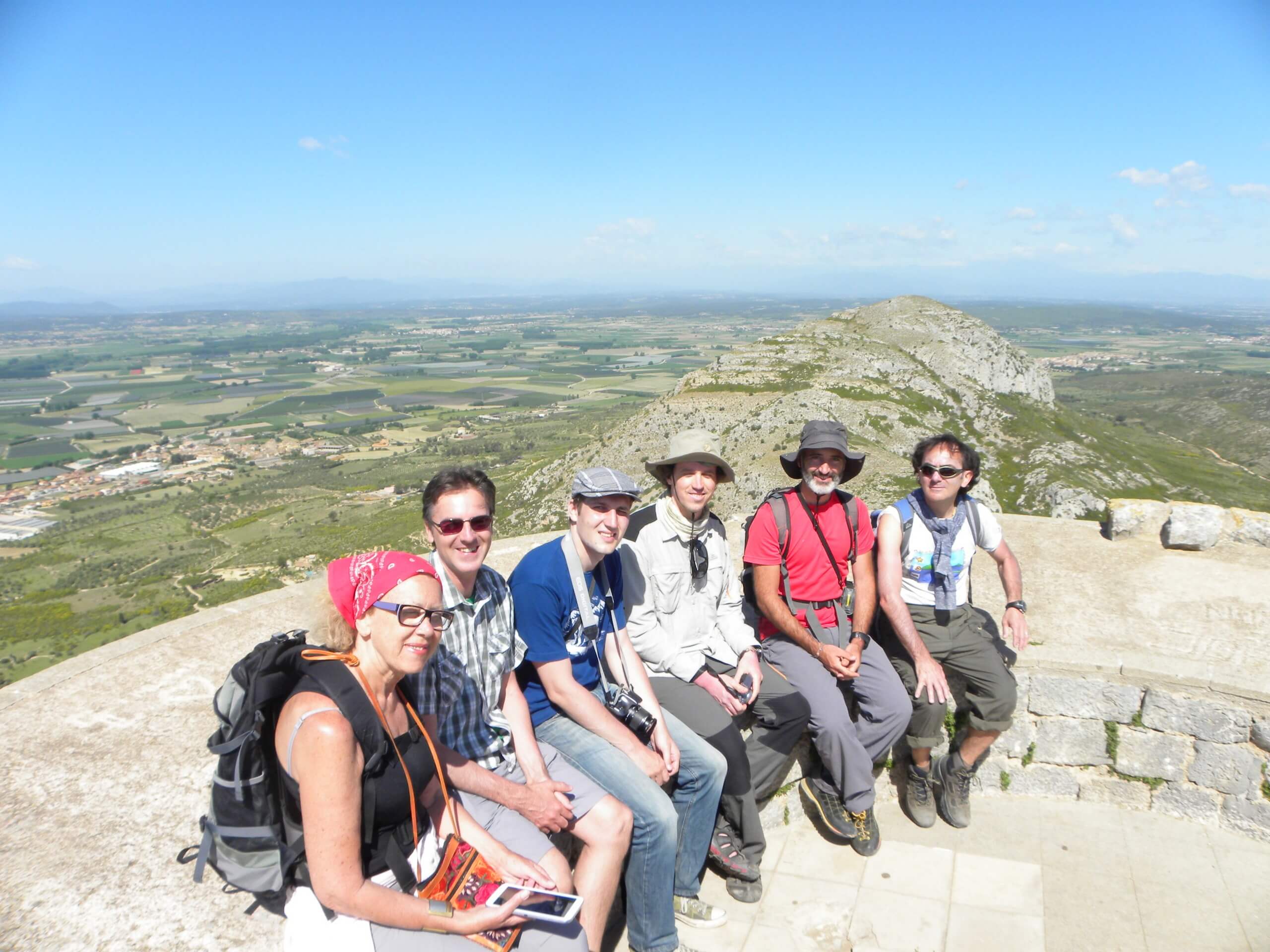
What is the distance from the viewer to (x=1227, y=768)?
4234mm

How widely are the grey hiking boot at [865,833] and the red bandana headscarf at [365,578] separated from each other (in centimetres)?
292

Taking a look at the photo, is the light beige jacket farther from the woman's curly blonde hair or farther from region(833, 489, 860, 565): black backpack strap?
the woman's curly blonde hair

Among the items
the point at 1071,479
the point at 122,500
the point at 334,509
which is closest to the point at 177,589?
the point at 334,509

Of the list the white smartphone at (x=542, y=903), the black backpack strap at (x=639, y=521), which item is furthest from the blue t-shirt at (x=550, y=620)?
the white smartphone at (x=542, y=903)

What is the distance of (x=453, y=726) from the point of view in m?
3.04

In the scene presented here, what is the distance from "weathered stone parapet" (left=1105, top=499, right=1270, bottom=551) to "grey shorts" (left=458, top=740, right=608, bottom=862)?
6.04 meters

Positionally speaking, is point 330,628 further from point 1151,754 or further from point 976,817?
point 1151,754

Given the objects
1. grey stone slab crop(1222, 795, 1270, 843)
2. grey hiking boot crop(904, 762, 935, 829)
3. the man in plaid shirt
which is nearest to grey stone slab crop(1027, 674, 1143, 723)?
grey stone slab crop(1222, 795, 1270, 843)

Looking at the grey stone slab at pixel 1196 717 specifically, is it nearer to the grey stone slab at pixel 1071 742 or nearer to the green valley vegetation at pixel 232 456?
the grey stone slab at pixel 1071 742

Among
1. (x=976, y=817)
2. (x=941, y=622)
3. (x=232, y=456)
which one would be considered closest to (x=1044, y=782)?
(x=976, y=817)

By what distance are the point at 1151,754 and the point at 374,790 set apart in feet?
15.2

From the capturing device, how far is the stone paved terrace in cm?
292

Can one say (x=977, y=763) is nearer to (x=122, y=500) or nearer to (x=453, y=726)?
(x=453, y=726)

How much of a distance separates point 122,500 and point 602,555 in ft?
290
